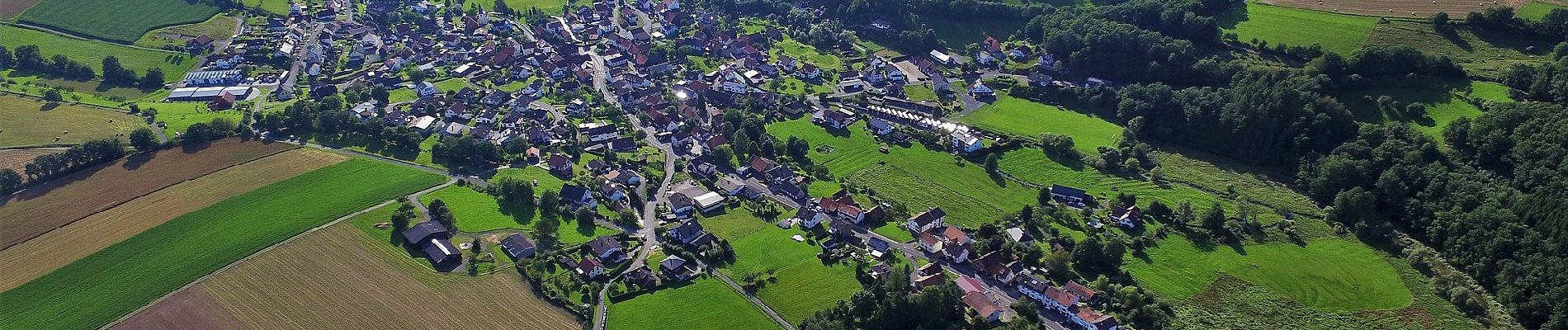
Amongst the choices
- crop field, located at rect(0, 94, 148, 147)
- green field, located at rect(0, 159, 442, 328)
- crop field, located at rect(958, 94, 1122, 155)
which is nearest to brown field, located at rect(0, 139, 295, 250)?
green field, located at rect(0, 159, 442, 328)

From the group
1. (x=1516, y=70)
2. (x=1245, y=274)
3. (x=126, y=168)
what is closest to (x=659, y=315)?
(x=1245, y=274)

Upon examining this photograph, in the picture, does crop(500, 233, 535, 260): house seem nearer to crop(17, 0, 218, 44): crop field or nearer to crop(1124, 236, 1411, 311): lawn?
crop(1124, 236, 1411, 311): lawn

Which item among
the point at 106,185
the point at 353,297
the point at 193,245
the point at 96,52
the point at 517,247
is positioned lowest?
the point at 96,52

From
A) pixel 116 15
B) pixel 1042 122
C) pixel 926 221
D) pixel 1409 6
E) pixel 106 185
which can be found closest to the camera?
pixel 926 221

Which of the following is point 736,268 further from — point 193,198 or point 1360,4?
point 1360,4

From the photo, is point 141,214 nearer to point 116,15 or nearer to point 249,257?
point 249,257

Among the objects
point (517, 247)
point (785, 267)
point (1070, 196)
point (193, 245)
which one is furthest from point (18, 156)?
point (1070, 196)
